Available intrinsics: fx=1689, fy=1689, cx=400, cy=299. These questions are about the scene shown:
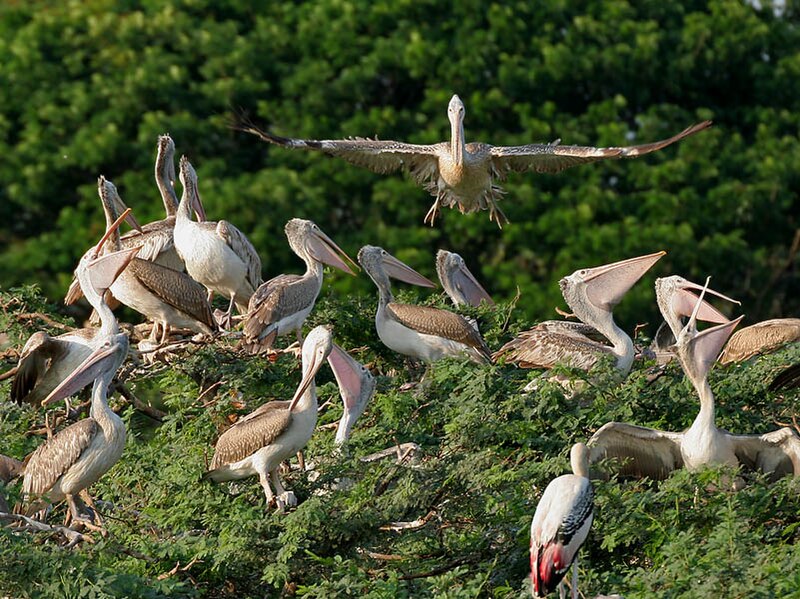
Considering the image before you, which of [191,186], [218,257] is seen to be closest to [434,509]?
[218,257]

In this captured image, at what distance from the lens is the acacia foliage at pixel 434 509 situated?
658 centimetres

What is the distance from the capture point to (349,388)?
8.63 meters

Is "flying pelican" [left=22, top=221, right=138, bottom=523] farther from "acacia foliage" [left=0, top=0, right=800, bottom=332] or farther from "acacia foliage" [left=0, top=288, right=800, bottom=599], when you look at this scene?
"acacia foliage" [left=0, top=0, right=800, bottom=332]

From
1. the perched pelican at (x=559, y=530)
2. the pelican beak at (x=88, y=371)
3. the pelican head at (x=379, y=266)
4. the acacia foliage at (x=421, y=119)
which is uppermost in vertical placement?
the perched pelican at (x=559, y=530)

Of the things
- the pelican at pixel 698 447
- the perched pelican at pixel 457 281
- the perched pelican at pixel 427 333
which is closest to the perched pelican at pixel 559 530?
the pelican at pixel 698 447

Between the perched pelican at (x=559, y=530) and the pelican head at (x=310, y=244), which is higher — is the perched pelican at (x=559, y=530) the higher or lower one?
the higher one

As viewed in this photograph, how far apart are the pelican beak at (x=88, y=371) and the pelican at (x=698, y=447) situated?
7.75ft

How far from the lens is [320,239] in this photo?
11047mm

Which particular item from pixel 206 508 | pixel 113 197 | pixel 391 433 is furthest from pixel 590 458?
pixel 113 197

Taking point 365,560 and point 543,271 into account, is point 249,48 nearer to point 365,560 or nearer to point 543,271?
point 543,271

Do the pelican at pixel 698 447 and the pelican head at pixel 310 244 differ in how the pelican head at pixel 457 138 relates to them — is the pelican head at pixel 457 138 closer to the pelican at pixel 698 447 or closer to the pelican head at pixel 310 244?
the pelican head at pixel 310 244

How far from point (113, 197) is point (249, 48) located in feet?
30.2

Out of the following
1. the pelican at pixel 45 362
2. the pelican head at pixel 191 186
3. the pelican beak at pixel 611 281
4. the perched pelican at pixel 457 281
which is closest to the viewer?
the pelican at pixel 45 362

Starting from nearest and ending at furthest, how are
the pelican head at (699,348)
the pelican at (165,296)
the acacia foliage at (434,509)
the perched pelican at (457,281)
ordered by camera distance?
1. the acacia foliage at (434,509)
2. the pelican head at (699,348)
3. the pelican at (165,296)
4. the perched pelican at (457,281)
